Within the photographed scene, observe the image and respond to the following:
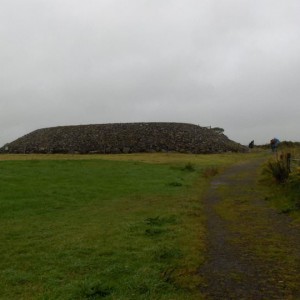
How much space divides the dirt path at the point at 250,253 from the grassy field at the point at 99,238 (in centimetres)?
37

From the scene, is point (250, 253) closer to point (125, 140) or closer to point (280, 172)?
point (280, 172)

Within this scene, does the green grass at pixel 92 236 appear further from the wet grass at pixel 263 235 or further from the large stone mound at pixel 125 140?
the large stone mound at pixel 125 140

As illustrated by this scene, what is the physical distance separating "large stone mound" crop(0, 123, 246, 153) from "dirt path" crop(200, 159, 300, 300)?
3848cm

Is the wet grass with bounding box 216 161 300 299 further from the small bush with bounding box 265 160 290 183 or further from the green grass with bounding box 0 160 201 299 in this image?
the green grass with bounding box 0 160 201 299

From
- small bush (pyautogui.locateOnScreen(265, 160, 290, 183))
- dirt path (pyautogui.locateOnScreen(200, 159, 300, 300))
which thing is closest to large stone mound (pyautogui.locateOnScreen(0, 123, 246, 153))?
small bush (pyautogui.locateOnScreen(265, 160, 290, 183))

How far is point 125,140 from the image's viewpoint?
5603 centimetres

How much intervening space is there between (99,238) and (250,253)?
387 centimetres

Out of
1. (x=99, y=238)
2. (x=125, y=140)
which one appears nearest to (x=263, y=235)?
(x=99, y=238)

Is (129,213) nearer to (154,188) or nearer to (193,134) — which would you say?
(154,188)

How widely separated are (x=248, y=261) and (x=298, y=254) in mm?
1143

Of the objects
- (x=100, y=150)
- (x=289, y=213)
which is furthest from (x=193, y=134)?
(x=289, y=213)

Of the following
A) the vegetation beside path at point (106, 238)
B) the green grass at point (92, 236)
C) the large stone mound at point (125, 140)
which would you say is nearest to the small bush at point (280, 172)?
the vegetation beside path at point (106, 238)

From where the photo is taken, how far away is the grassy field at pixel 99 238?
7305 millimetres

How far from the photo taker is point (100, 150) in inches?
2128
